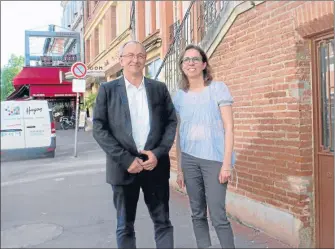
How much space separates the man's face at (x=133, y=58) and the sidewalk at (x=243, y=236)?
1.28ft

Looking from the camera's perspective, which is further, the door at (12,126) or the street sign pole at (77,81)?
the street sign pole at (77,81)

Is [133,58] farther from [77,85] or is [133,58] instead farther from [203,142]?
[203,142]

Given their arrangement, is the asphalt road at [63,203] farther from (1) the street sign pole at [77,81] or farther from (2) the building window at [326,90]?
(2) the building window at [326,90]

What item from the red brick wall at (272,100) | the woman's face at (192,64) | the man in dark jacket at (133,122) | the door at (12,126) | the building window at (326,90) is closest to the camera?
the door at (12,126)

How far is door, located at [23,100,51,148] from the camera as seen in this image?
863mm

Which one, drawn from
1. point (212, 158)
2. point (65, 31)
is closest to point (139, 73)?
point (65, 31)

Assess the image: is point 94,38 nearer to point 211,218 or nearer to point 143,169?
point 143,169

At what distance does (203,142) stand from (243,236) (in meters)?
0.60

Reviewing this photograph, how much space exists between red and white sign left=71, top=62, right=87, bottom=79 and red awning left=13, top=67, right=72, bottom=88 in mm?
32

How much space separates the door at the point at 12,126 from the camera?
0.85 meters

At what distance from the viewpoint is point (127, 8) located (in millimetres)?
1066

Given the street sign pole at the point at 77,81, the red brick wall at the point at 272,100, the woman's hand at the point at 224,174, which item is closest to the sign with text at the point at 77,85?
the street sign pole at the point at 77,81

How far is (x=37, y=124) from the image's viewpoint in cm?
88

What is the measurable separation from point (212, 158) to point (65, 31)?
672 millimetres
